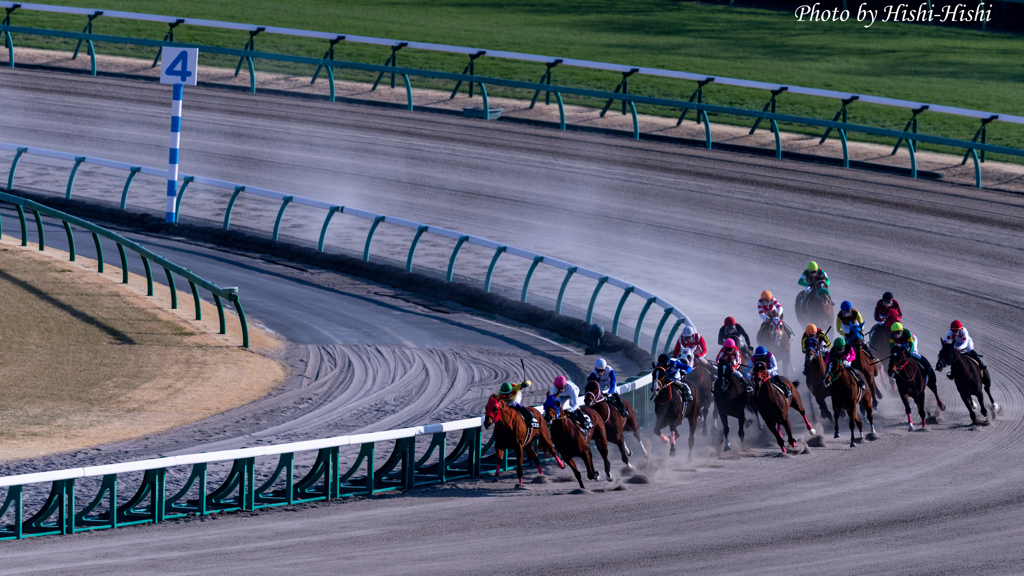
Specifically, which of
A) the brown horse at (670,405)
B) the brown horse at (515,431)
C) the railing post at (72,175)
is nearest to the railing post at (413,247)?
the railing post at (72,175)

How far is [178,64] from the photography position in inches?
827

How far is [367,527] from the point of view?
10.3 meters

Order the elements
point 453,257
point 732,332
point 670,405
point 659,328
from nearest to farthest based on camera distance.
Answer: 1. point 670,405
2. point 732,332
3. point 659,328
4. point 453,257

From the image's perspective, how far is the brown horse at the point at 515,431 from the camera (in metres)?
11.3

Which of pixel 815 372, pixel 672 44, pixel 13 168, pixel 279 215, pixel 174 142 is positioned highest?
pixel 672 44

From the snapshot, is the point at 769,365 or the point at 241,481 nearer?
the point at 241,481

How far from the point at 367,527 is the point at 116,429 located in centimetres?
390

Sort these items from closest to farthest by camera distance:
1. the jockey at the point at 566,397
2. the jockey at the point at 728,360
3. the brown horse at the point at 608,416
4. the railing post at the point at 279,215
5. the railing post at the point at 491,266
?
the jockey at the point at 566,397
the brown horse at the point at 608,416
the jockey at the point at 728,360
the railing post at the point at 491,266
the railing post at the point at 279,215

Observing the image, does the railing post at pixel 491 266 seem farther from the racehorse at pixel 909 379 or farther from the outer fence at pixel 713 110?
the outer fence at pixel 713 110

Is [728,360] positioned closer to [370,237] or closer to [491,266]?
[491,266]

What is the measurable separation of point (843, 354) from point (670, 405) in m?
1.97

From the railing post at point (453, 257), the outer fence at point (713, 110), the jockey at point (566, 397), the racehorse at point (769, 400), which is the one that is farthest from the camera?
the outer fence at point (713, 110)

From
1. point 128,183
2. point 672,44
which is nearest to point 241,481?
point 128,183

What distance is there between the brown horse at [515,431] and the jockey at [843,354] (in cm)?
318
